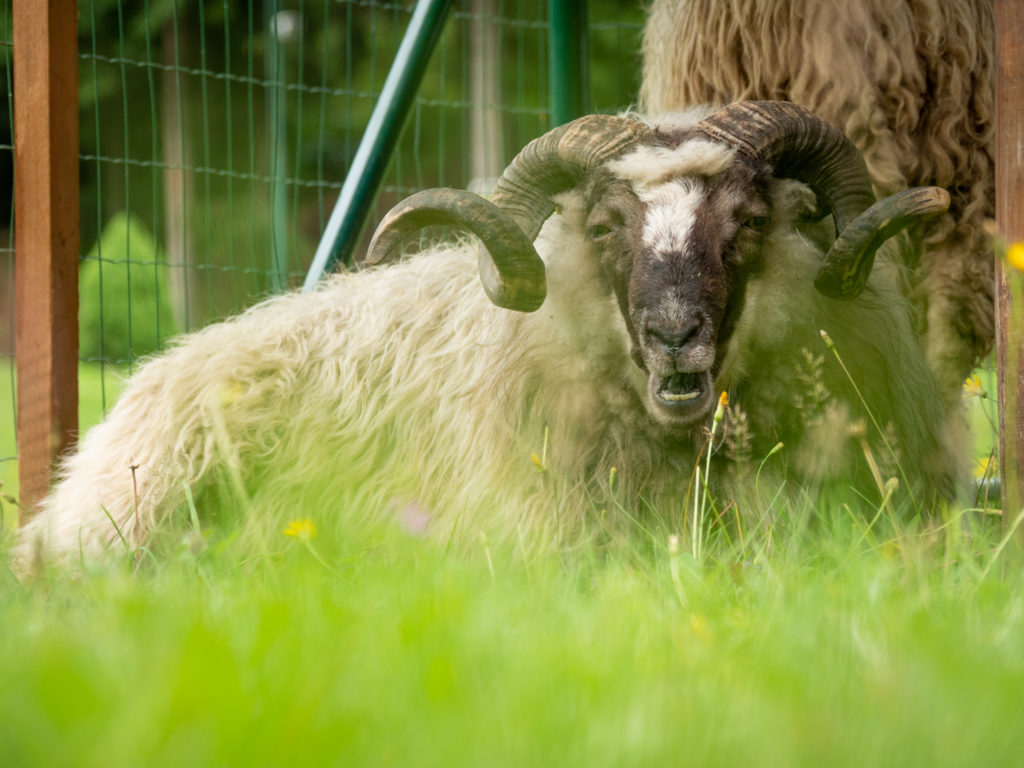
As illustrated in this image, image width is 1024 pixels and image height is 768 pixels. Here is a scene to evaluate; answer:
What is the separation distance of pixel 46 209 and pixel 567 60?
224cm

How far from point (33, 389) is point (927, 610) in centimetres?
286

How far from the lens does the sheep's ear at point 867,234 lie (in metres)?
2.77

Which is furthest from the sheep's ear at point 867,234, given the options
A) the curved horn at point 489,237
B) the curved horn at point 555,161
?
the curved horn at point 489,237

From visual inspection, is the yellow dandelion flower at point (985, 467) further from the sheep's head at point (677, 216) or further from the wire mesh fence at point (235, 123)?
the wire mesh fence at point (235, 123)

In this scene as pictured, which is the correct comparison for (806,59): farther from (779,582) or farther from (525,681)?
(525,681)

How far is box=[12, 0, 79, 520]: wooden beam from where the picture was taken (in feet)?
11.3

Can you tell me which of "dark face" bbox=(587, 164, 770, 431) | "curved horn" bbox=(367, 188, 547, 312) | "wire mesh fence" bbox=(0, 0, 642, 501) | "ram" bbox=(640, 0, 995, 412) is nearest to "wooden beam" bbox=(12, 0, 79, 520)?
"curved horn" bbox=(367, 188, 547, 312)

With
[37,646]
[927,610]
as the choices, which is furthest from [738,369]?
[37,646]

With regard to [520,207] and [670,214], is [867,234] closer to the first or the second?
[670,214]

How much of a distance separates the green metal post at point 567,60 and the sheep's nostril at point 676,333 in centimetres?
216

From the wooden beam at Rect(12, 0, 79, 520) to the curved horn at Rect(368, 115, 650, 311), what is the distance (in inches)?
43.4

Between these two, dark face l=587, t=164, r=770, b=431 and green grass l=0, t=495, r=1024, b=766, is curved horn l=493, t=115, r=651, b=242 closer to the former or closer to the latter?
dark face l=587, t=164, r=770, b=431

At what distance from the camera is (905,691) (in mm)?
1202

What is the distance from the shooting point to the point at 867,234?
2.83m
